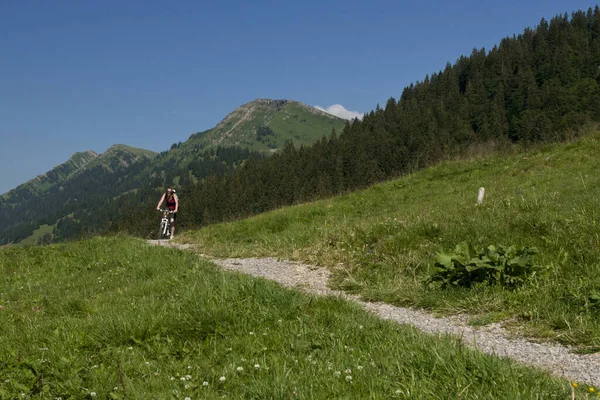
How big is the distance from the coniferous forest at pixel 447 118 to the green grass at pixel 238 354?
3697 inches

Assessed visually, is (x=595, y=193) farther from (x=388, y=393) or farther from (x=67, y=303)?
(x=67, y=303)

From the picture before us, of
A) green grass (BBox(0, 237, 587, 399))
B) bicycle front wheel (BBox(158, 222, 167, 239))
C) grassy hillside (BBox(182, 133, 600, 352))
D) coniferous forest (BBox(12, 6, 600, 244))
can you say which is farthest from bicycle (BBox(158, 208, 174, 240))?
coniferous forest (BBox(12, 6, 600, 244))

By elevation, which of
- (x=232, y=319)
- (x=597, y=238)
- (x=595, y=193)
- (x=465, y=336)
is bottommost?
(x=465, y=336)

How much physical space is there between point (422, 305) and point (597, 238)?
3153 millimetres

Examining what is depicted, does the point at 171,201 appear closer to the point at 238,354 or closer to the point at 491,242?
the point at 491,242

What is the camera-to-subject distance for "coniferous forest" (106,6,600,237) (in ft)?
355

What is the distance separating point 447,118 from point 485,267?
121 meters

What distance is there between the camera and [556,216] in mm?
8766

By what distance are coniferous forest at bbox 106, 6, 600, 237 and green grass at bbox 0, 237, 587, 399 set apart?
93913mm

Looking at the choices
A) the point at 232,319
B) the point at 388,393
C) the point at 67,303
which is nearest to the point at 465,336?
the point at 388,393

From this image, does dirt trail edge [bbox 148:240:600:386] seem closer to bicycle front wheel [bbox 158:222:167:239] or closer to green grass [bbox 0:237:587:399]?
green grass [bbox 0:237:587:399]

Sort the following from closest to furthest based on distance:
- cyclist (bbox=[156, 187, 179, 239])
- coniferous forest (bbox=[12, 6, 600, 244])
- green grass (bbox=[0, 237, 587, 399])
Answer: green grass (bbox=[0, 237, 587, 399]), cyclist (bbox=[156, 187, 179, 239]), coniferous forest (bbox=[12, 6, 600, 244])

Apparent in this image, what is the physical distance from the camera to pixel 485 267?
6641 millimetres

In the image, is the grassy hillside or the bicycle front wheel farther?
the bicycle front wheel
